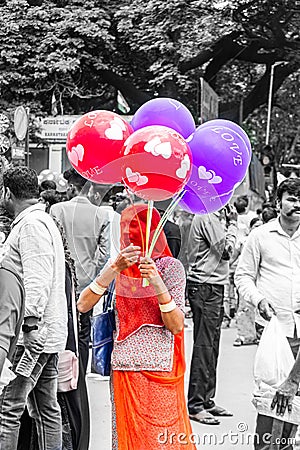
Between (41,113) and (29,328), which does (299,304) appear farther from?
(41,113)

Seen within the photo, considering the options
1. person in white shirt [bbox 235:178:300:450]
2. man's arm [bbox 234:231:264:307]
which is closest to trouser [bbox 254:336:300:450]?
person in white shirt [bbox 235:178:300:450]

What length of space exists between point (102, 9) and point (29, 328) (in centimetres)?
1444

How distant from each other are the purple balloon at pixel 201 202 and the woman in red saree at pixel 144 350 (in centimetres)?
21

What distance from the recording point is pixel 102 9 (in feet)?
57.6

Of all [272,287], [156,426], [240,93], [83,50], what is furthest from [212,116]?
[156,426]

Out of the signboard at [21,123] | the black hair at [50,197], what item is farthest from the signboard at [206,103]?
the black hair at [50,197]

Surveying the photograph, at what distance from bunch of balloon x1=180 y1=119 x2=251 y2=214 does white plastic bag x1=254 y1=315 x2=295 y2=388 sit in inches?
31.5

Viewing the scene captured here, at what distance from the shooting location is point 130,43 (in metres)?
17.9

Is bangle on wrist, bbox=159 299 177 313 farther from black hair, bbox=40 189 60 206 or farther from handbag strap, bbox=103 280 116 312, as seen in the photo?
black hair, bbox=40 189 60 206

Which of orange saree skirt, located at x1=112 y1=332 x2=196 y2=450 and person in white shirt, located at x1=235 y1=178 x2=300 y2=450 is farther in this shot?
person in white shirt, located at x1=235 y1=178 x2=300 y2=450

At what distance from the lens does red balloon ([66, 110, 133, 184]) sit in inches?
143

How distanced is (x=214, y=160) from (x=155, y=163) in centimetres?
39

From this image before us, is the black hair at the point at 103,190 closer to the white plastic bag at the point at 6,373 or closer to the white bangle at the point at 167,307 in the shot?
the white bangle at the point at 167,307

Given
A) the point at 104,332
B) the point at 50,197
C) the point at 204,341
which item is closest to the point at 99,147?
the point at 104,332
